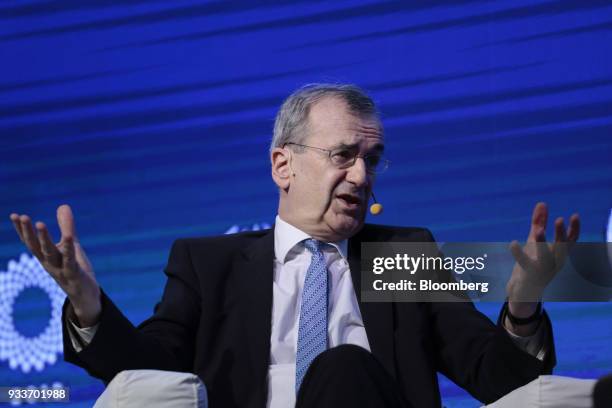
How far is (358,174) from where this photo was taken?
7.26 feet

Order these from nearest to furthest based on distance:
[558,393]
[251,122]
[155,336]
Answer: [558,393] → [155,336] → [251,122]

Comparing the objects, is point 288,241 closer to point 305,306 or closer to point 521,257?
point 305,306

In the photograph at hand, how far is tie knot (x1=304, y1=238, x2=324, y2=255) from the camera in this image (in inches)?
88.0

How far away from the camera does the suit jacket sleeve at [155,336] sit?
1.83 m

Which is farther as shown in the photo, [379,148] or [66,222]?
[379,148]

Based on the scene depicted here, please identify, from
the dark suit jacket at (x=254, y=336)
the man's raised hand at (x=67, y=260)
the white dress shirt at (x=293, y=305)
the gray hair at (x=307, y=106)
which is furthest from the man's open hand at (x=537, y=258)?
the man's raised hand at (x=67, y=260)

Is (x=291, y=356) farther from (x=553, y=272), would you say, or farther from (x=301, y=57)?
(x=301, y=57)

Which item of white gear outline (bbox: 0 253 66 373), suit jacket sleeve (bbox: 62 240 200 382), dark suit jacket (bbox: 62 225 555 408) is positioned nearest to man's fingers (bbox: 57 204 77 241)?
suit jacket sleeve (bbox: 62 240 200 382)

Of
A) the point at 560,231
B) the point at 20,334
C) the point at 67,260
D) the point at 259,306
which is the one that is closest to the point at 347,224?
the point at 259,306

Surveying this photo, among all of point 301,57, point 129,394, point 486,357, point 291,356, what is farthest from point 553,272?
point 301,57

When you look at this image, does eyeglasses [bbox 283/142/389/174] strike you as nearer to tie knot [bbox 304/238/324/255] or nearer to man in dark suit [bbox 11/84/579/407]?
man in dark suit [bbox 11/84/579/407]

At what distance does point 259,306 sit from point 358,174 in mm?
399

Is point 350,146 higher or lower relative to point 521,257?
higher

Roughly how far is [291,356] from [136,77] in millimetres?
1403
